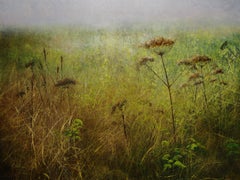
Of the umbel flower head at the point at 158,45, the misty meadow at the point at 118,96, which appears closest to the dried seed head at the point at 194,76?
the misty meadow at the point at 118,96

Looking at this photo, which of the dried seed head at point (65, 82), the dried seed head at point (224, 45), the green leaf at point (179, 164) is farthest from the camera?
the dried seed head at point (224, 45)

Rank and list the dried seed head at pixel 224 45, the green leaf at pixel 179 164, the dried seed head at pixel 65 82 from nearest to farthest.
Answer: the green leaf at pixel 179 164, the dried seed head at pixel 65 82, the dried seed head at pixel 224 45

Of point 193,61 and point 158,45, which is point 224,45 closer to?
point 193,61

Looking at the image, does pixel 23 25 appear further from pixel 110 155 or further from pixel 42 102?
pixel 110 155

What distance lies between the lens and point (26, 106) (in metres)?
2.63

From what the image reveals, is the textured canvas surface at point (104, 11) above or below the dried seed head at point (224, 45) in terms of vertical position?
above

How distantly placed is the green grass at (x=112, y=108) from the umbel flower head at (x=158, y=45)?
0.04 meters

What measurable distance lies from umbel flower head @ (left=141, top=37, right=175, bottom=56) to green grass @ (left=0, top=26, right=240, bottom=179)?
4cm

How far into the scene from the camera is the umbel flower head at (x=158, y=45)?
2.71 m

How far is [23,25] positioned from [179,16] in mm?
1257

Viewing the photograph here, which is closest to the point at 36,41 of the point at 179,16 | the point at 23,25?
the point at 23,25

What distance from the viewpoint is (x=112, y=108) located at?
2.65 meters

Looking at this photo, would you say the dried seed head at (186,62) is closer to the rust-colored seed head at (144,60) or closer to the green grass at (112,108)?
the green grass at (112,108)

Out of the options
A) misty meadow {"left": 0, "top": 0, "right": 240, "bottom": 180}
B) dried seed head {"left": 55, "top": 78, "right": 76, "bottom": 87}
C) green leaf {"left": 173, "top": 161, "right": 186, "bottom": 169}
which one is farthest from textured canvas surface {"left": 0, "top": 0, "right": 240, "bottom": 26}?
green leaf {"left": 173, "top": 161, "right": 186, "bottom": 169}
